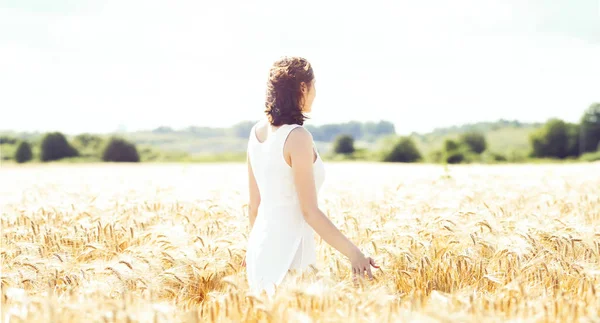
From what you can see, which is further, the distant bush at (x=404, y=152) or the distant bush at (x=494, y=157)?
the distant bush at (x=404, y=152)

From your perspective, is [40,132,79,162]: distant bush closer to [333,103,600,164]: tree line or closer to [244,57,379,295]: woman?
[333,103,600,164]: tree line

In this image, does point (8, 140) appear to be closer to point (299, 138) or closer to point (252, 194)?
point (252, 194)

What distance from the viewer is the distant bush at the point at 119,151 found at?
55094 mm

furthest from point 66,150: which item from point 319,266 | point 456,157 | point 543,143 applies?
point 319,266

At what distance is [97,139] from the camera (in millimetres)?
62938

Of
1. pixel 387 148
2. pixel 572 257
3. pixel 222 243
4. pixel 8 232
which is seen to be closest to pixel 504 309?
pixel 572 257

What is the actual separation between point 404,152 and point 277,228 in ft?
188

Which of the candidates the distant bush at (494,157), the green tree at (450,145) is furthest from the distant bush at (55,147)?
the distant bush at (494,157)

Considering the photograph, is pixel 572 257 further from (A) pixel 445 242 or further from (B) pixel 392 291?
(B) pixel 392 291

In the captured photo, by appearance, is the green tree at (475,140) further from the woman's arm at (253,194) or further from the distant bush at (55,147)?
the woman's arm at (253,194)

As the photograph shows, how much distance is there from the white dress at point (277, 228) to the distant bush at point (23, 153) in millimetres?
59590

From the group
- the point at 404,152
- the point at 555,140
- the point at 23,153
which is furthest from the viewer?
the point at 555,140

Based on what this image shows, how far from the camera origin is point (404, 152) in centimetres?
5941

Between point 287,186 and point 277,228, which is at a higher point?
point 287,186
